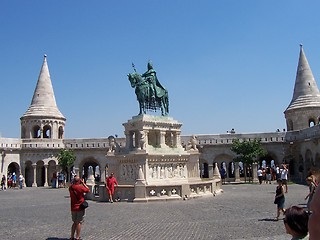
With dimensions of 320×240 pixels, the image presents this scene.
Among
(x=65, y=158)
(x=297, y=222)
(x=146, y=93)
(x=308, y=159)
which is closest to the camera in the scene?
(x=297, y=222)

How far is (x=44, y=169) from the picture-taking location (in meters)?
37.1

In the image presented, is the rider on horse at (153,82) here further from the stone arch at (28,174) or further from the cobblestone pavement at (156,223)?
the stone arch at (28,174)

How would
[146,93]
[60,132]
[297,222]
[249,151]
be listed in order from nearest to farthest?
[297,222], [146,93], [249,151], [60,132]

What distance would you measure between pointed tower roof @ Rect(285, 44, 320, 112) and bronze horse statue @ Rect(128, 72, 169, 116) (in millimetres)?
19380

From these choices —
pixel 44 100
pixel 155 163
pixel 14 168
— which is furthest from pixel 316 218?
pixel 14 168

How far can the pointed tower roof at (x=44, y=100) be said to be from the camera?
120ft

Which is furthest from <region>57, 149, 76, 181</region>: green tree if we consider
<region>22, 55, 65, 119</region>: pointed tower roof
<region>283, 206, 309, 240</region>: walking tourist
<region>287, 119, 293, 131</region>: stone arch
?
<region>283, 206, 309, 240</region>: walking tourist

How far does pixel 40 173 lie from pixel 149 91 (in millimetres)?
21736

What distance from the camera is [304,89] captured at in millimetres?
35438

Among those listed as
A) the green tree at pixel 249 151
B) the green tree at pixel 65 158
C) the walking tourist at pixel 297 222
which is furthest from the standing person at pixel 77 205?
the green tree at pixel 65 158

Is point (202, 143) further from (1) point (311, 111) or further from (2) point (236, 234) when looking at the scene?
(2) point (236, 234)

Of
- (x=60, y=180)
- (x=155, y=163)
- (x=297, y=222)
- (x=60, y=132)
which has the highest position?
(x=60, y=132)

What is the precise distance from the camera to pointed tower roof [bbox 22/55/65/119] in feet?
120

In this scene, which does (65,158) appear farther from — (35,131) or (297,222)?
(297,222)
